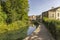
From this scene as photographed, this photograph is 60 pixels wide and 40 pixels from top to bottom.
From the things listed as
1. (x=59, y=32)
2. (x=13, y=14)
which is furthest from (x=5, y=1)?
(x=59, y=32)

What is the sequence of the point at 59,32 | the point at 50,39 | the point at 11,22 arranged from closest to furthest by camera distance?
the point at 59,32
the point at 50,39
the point at 11,22

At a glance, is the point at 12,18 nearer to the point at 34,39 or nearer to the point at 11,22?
the point at 11,22

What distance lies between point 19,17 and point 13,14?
483 cm

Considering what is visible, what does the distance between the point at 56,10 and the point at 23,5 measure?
41.1ft

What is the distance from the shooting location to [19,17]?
175 ft

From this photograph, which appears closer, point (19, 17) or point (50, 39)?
point (50, 39)

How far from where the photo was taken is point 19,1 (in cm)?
5306

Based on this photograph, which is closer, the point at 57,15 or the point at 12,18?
the point at 12,18

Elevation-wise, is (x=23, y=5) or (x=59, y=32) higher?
(x=23, y=5)

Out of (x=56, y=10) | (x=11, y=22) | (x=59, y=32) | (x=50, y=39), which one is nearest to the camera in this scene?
(x=59, y=32)

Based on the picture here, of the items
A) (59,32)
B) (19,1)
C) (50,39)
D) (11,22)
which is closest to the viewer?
(59,32)

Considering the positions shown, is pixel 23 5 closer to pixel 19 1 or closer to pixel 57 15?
pixel 19 1

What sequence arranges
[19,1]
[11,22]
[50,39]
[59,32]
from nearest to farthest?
[59,32] → [50,39] → [11,22] → [19,1]

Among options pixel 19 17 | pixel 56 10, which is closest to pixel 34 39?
pixel 19 17
